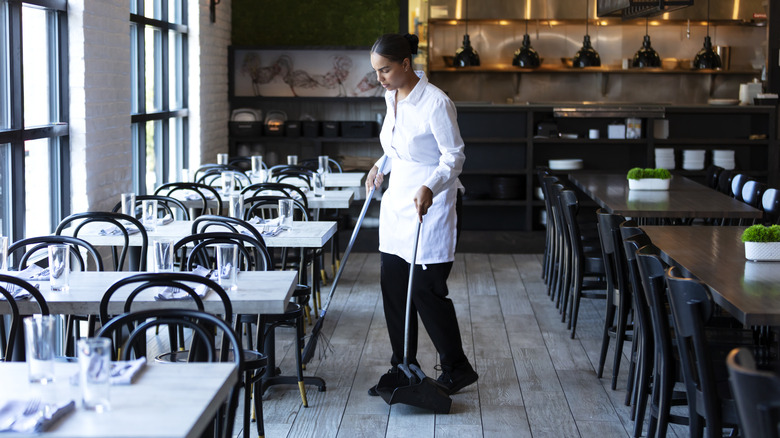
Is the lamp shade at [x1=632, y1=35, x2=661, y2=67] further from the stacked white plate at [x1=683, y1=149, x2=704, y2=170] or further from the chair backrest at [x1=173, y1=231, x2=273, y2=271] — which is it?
the chair backrest at [x1=173, y1=231, x2=273, y2=271]

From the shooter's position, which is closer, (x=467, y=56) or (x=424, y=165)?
(x=424, y=165)

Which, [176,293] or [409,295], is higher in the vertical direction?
[176,293]

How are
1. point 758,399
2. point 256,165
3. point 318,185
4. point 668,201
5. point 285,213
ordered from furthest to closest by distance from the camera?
1. point 256,165
2. point 318,185
3. point 668,201
4. point 285,213
5. point 758,399

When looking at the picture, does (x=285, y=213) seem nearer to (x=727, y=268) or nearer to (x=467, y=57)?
(x=727, y=268)

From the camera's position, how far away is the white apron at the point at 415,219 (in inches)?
172

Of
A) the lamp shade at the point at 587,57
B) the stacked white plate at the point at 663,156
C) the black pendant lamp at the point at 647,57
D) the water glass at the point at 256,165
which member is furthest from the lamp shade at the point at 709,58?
the water glass at the point at 256,165

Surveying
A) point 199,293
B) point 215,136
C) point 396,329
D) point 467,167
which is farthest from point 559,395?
point 215,136

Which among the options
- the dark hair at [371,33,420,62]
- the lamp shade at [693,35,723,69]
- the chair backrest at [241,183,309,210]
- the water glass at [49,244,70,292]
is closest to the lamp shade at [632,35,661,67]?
the lamp shade at [693,35,723,69]

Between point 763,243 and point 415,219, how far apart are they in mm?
1479

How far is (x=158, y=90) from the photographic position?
7.81m

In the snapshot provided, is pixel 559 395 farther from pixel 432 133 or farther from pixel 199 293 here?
pixel 199 293

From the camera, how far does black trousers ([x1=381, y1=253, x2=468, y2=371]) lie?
4453mm

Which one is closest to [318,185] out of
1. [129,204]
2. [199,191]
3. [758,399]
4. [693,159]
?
[199,191]

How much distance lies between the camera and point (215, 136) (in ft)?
30.9
